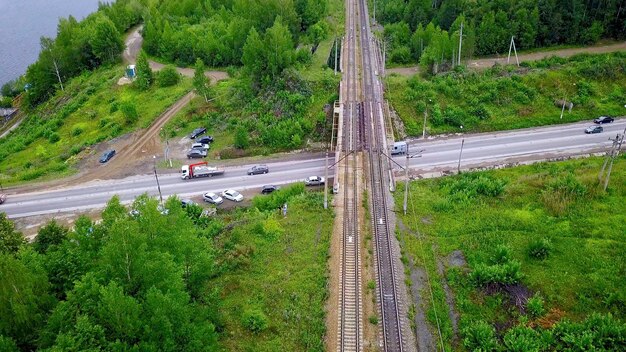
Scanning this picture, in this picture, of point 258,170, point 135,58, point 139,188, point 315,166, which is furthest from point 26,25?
point 315,166

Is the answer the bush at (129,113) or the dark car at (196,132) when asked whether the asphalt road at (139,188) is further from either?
the bush at (129,113)

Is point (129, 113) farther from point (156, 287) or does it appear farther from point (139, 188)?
point (156, 287)

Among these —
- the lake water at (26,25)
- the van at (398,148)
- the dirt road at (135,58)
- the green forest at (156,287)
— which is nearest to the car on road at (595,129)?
the van at (398,148)

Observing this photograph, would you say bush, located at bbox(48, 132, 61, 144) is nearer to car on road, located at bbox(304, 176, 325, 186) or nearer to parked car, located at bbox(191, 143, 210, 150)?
parked car, located at bbox(191, 143, 210, 150)

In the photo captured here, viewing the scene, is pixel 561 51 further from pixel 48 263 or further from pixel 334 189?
pixel 48 263

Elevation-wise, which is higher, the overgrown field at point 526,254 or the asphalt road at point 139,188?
the asphalt road at point 139,188
